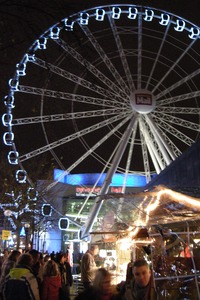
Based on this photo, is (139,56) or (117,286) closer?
(117,286)

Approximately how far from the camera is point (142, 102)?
1006 inches

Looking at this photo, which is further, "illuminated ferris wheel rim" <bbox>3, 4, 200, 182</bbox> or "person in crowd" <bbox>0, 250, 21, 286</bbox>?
"illuminated ferris wheel rim" <bbox>3, 4, 200, 182</bbox>

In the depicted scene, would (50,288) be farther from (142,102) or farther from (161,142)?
(142,102)

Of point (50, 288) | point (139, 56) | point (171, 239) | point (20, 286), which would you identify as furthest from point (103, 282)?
point (139, 56)

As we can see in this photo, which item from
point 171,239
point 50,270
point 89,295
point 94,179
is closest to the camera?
point 89,295

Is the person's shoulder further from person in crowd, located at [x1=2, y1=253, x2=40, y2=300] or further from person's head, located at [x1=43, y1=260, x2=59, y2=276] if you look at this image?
person's head, located at [x1=43, y1=260, x2=59, y2=276]

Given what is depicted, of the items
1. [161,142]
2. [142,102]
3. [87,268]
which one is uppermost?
[142,102]

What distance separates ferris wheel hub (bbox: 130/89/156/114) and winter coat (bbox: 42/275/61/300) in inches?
763

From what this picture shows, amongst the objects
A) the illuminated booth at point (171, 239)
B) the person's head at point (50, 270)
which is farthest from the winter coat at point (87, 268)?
the person's head at point (50, 270)

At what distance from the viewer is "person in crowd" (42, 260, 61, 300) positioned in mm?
6539

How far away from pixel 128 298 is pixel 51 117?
793 inches

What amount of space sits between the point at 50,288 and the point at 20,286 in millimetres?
1132

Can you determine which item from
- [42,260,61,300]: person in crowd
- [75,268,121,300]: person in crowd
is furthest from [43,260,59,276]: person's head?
[75,268,121,300]: person in crowd

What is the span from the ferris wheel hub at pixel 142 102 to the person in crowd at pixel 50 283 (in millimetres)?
19256
